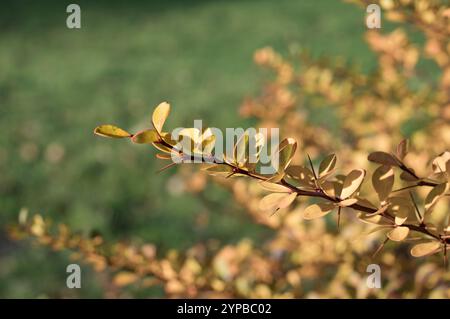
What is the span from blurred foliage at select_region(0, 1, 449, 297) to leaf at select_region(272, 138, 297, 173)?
20.4 inches

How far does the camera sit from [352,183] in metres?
0.72

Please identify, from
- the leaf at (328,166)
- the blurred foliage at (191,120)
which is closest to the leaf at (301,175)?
the leaf at (328,166)

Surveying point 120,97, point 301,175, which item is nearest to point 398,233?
point 301,175

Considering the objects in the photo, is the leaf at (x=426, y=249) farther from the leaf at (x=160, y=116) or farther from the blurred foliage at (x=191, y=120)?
the blurred foliage at (x=191, y=120)

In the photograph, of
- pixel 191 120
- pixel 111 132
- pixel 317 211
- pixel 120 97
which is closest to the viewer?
pixel 111 132

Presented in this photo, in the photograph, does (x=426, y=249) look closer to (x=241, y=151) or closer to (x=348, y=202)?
(x=348, y=202)

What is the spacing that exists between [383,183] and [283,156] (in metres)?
0.15

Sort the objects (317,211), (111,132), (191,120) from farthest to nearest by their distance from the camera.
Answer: (191,120), (317,211), (111,132)

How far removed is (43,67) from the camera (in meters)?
5.20

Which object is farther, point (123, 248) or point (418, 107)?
point (418, 107)

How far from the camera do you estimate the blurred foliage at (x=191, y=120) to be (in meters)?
1.44
